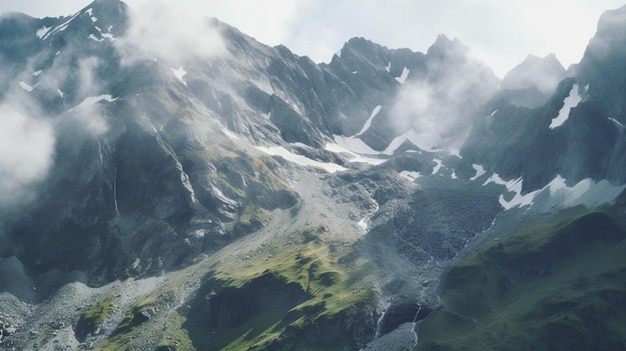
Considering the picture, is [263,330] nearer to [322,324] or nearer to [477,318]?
[322,324]

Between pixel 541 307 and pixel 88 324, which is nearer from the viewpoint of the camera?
pixel 541 307

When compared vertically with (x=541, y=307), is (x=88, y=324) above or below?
above

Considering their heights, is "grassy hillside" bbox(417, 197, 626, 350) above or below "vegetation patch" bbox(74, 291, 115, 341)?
below

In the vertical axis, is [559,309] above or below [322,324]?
below

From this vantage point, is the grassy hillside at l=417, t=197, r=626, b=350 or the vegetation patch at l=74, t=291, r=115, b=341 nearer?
the grassy hillside at l=417, t=197, r=626, b=350

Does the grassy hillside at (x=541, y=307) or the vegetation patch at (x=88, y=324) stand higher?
the vegetation patch at (x=88, y=324)

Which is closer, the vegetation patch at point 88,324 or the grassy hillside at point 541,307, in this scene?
the grassy hillside at point 541,307

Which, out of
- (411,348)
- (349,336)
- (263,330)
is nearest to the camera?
(411,348)

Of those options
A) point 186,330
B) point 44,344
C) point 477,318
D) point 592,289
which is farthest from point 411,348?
point 44,344
